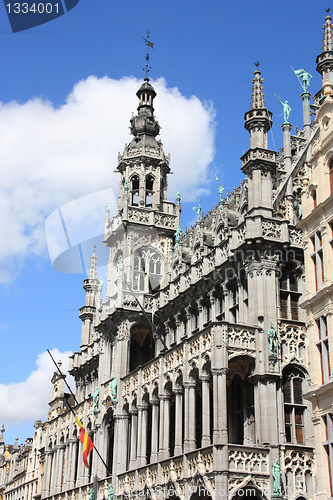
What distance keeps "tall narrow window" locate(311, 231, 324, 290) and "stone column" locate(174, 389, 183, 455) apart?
441 inches

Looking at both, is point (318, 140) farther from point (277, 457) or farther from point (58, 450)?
point (58, 450)

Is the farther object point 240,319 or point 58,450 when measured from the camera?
point 58,450

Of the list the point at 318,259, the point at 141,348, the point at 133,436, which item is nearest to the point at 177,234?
the point at 141,348

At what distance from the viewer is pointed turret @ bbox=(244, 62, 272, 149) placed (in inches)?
1451

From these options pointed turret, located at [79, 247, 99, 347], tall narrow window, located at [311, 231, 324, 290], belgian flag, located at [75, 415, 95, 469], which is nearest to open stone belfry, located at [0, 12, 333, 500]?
tall narrow window, located at [311, 231, 324, 290]

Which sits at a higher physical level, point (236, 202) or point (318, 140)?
point (236, 202)

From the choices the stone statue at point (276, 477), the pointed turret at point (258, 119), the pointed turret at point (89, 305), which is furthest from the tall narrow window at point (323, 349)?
the pointed turret at point (89, 305)

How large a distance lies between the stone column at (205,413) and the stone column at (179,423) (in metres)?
2.56

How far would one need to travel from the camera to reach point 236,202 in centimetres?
4209

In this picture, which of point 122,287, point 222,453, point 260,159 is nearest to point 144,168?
point 122,287

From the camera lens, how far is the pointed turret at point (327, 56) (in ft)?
134

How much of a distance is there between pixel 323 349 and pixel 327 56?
67.7 feet

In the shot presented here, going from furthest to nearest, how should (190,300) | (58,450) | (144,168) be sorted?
(58,450)
(144,168)
(190,300)

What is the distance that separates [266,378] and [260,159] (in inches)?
434
